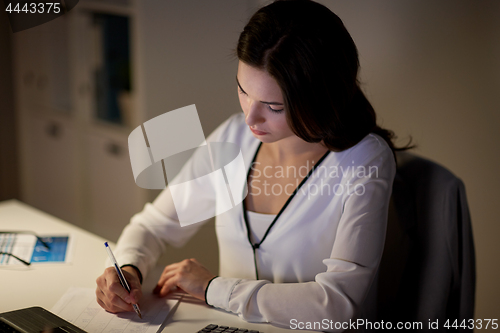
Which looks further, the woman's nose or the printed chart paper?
the printed chart paper

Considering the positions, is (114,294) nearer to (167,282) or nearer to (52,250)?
(167,282)

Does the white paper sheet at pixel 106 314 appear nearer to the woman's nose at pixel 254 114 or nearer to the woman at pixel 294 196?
the woman at pixel 294 196

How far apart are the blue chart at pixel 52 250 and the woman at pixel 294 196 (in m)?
0.18

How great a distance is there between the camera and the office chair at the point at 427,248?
36.9 inches

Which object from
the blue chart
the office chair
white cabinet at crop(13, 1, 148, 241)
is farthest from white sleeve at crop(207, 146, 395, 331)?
white cabinet at crop(13, 1, 148, 241)

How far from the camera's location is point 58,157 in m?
2.39

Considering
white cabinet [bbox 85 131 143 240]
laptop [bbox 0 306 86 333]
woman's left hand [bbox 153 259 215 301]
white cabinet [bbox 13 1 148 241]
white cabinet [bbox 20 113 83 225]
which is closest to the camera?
laptop [bbox 0 306 86 333]

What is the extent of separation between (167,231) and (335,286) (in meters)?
0.45

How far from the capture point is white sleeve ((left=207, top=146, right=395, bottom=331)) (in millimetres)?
824

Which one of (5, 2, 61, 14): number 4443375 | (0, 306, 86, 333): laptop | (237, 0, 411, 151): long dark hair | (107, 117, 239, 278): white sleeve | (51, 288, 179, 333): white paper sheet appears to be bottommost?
(51, 288, 179, 333): white paper sheet

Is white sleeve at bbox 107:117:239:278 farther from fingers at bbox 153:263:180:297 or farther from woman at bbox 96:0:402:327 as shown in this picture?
fingers at bbox 153:263:180:297

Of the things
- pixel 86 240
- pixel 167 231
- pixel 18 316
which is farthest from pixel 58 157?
pixel 18 316

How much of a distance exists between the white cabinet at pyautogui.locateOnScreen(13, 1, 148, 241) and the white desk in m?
0.52

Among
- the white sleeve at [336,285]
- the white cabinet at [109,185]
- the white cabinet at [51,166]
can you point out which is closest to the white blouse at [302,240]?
the white sleeve at [336,285]
